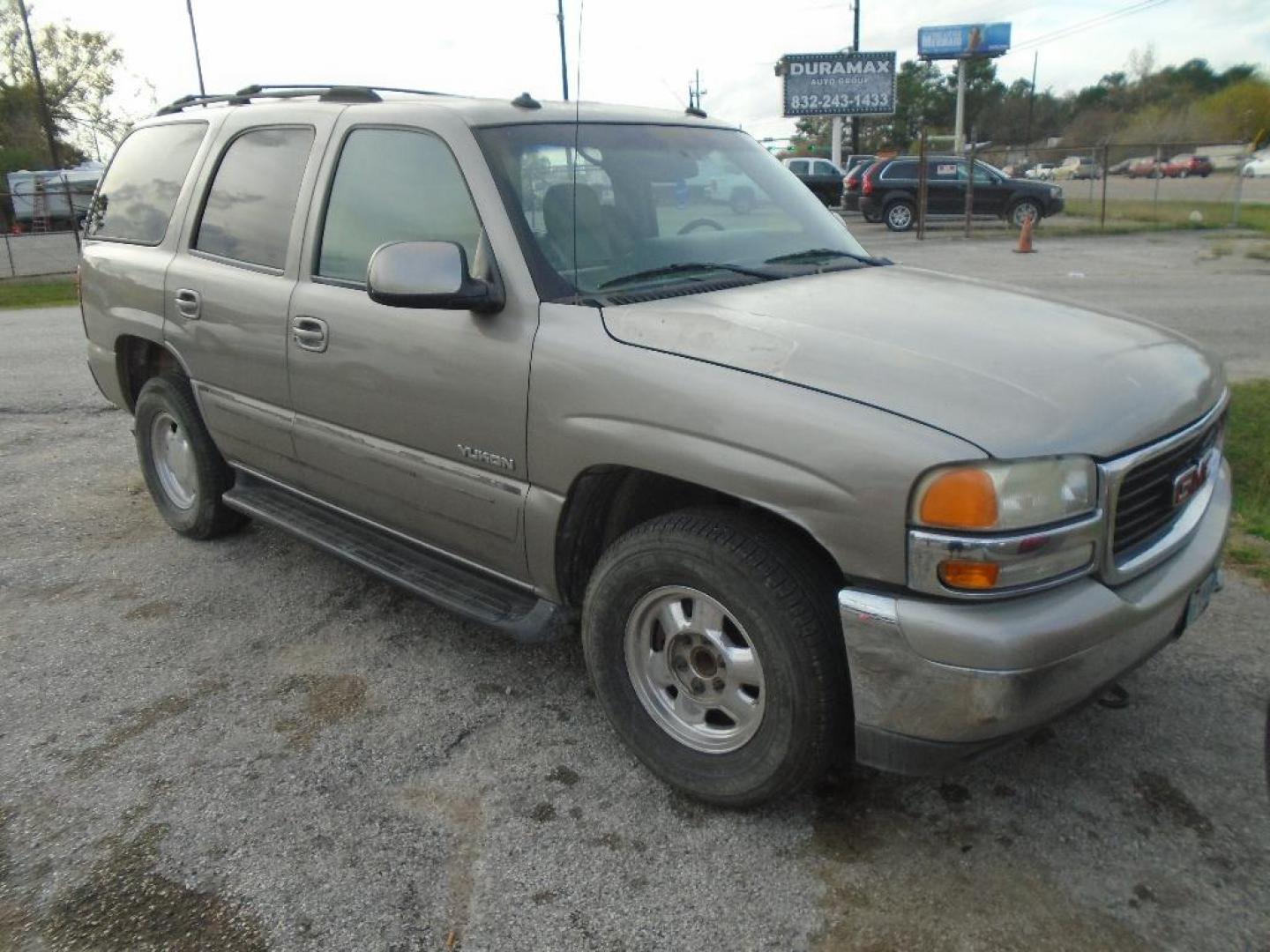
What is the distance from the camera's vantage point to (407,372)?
3336 mm

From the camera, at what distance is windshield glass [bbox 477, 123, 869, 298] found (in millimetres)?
3186

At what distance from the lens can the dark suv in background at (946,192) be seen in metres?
24.1

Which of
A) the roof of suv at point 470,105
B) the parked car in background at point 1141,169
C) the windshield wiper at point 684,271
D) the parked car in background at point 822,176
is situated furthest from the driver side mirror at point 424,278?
the parked car in background at point 1141,169

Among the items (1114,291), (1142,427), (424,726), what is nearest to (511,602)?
(424,726)

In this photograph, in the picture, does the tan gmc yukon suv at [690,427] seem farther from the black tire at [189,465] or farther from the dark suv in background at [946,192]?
the dark suv in background at [946,192]

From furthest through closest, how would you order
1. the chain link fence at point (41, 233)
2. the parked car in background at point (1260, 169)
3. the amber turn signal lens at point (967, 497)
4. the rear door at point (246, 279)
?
the parked car in background at point (1260, 169)
the chain link fence at point (41, 233)
the rear door at point (246, 279)
the amber turn signal lens at point (967, 497)

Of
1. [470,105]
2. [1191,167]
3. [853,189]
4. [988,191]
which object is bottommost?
[1191,167]

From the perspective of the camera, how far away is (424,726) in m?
3.32

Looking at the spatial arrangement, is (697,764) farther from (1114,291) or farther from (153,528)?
(1114,291)

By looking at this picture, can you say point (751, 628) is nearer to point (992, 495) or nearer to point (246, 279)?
point (992, 495)

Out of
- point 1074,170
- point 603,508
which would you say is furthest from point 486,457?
point 1074,170

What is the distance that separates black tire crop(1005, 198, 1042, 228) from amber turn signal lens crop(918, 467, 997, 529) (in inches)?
943

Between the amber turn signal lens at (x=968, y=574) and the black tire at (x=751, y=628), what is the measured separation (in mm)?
336

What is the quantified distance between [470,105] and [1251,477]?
4.18 meters
